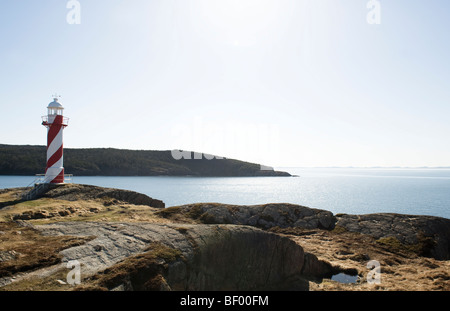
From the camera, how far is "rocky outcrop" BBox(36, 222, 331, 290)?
465 inches

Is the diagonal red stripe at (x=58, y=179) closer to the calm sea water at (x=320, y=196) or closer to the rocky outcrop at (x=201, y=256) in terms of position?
the rocky outcrop at (x=201, y=256)

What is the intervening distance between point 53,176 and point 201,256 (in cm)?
3267

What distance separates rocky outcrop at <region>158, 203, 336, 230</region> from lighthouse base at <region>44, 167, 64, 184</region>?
18.7 meters

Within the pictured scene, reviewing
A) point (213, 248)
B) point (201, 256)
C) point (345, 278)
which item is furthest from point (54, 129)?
point (345, 278)

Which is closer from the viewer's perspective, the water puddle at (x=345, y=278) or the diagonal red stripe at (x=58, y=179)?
the water puddle at (x=345, y=278)

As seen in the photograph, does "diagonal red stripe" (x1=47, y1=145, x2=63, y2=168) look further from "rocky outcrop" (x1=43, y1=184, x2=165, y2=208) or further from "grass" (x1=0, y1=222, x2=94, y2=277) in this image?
"grass" (x1=0, y1=222, x2=94, y2=277)

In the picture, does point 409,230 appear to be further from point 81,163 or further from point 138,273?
point 81,163

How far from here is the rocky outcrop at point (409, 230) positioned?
85.7 feet

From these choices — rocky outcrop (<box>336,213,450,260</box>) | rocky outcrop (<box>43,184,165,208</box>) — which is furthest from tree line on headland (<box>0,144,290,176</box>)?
rocky outcrop (<box>336,213,450,260</box>)

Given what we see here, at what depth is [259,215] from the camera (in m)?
31.4

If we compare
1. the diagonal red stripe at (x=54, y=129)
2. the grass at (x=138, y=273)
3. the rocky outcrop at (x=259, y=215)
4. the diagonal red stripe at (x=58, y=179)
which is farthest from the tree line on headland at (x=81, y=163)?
the grass at (x=138, y=273)

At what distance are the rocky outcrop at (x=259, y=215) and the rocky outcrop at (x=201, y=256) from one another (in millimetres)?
11375
